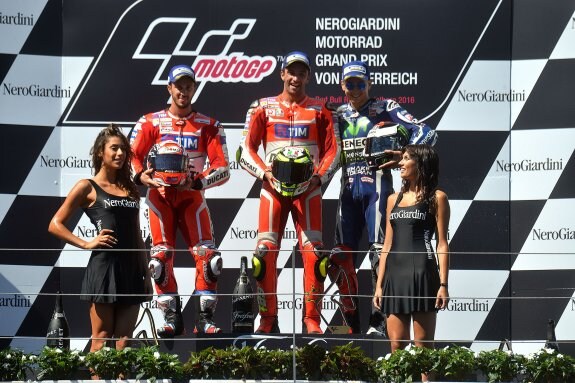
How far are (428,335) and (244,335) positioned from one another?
111cm

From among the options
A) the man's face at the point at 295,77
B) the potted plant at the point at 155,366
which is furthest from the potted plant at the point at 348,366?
the man's face at the point at 295,77

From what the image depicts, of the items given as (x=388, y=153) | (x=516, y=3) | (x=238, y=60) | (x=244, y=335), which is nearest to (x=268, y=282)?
(x=244, y=335)

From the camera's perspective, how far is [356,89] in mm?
7340

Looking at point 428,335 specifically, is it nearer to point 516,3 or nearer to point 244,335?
point 244,335

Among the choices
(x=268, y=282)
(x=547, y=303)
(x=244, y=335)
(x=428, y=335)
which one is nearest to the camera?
(x=428, y=335)

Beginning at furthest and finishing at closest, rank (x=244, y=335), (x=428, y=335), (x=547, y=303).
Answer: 1. (x=547, y=303)
2. (x=244, y=335)
3. (x=428, y=335)

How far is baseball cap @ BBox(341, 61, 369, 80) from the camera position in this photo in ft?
23.9

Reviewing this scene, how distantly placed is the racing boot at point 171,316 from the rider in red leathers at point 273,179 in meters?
0.48

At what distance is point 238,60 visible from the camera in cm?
804

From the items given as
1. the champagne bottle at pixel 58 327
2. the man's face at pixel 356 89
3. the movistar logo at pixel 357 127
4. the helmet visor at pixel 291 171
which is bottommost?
the champagne bottle at pixel 58 327

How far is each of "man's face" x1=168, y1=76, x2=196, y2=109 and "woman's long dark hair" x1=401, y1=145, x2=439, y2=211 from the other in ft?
5.91

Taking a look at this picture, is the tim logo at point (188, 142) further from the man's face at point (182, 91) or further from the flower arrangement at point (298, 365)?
the flower arrangement at point (298, 365)

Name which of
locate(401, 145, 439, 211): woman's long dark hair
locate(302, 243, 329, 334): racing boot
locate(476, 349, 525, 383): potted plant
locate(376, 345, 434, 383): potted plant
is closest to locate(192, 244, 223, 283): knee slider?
locate(302, 243, 329, 334): racing boot

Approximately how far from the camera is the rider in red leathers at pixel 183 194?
714 centimetres
